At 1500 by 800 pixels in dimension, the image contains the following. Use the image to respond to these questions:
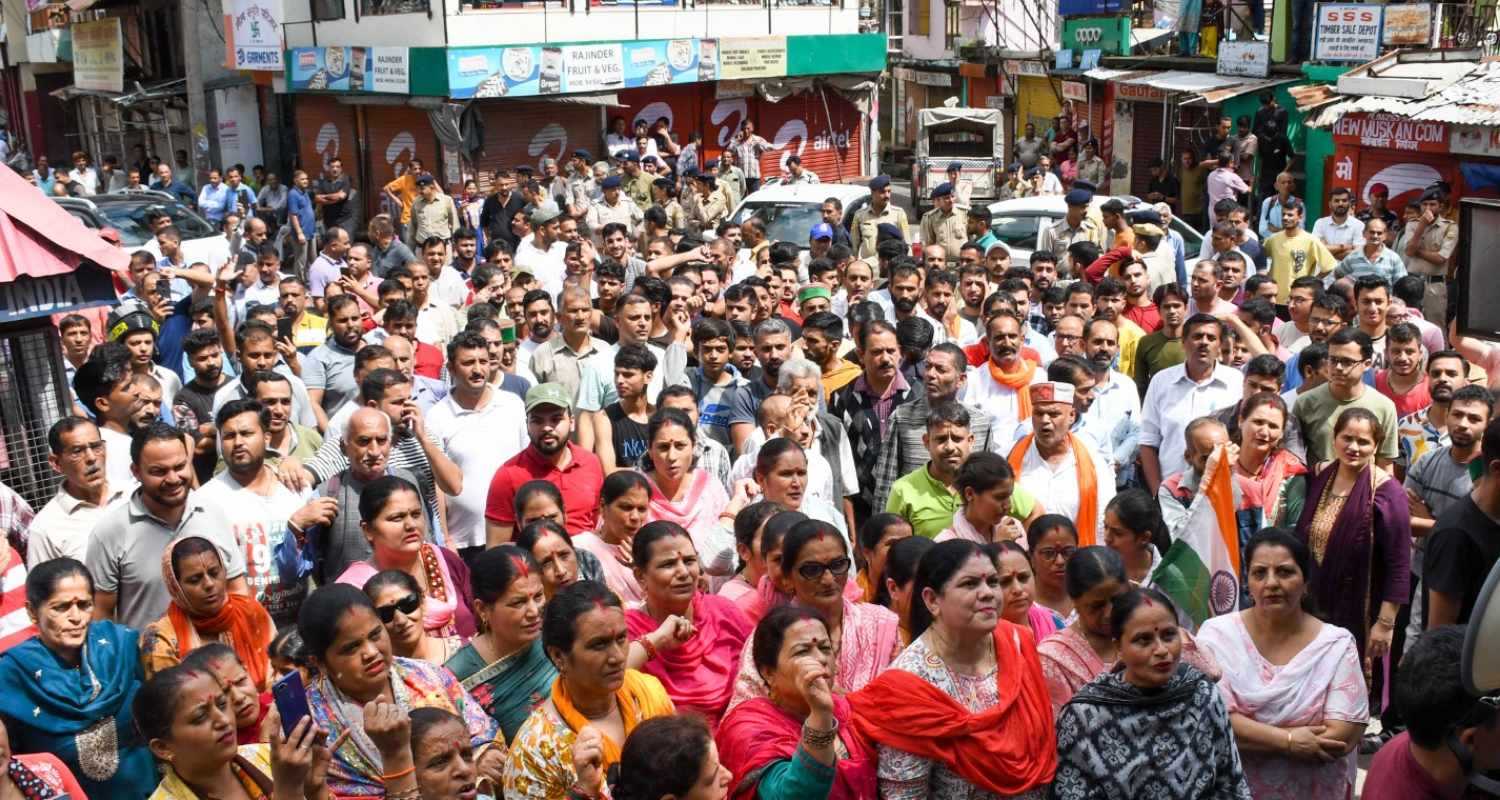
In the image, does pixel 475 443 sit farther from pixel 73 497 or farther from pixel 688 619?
pixel 688 619

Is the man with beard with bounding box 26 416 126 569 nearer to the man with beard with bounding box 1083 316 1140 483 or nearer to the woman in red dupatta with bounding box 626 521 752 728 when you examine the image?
the woman in red dupatta with bounding box 626 521 752 728

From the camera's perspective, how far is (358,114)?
24062 mm

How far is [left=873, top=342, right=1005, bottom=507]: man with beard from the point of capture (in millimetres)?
7109

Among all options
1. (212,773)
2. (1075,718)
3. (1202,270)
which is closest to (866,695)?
(1075,718)

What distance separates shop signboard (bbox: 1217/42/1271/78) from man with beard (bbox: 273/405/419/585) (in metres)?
18.6

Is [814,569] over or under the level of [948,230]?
over

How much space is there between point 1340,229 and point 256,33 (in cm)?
1813

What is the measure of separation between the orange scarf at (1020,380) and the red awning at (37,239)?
4.11 m

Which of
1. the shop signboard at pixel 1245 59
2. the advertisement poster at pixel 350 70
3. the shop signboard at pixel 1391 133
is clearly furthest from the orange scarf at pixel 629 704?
the shop signboard at pixel 1245 59

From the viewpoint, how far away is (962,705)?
13.5ft

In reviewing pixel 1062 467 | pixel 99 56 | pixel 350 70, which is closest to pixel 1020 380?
pixel 1062 467

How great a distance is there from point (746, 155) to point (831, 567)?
65.6ft

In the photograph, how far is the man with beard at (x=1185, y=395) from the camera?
753cm

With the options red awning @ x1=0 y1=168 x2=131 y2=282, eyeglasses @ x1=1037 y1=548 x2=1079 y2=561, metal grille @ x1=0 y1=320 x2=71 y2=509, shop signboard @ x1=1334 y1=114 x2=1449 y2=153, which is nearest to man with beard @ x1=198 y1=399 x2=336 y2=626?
red awning @ x1=0 y1=168 x2=131 y2=282
